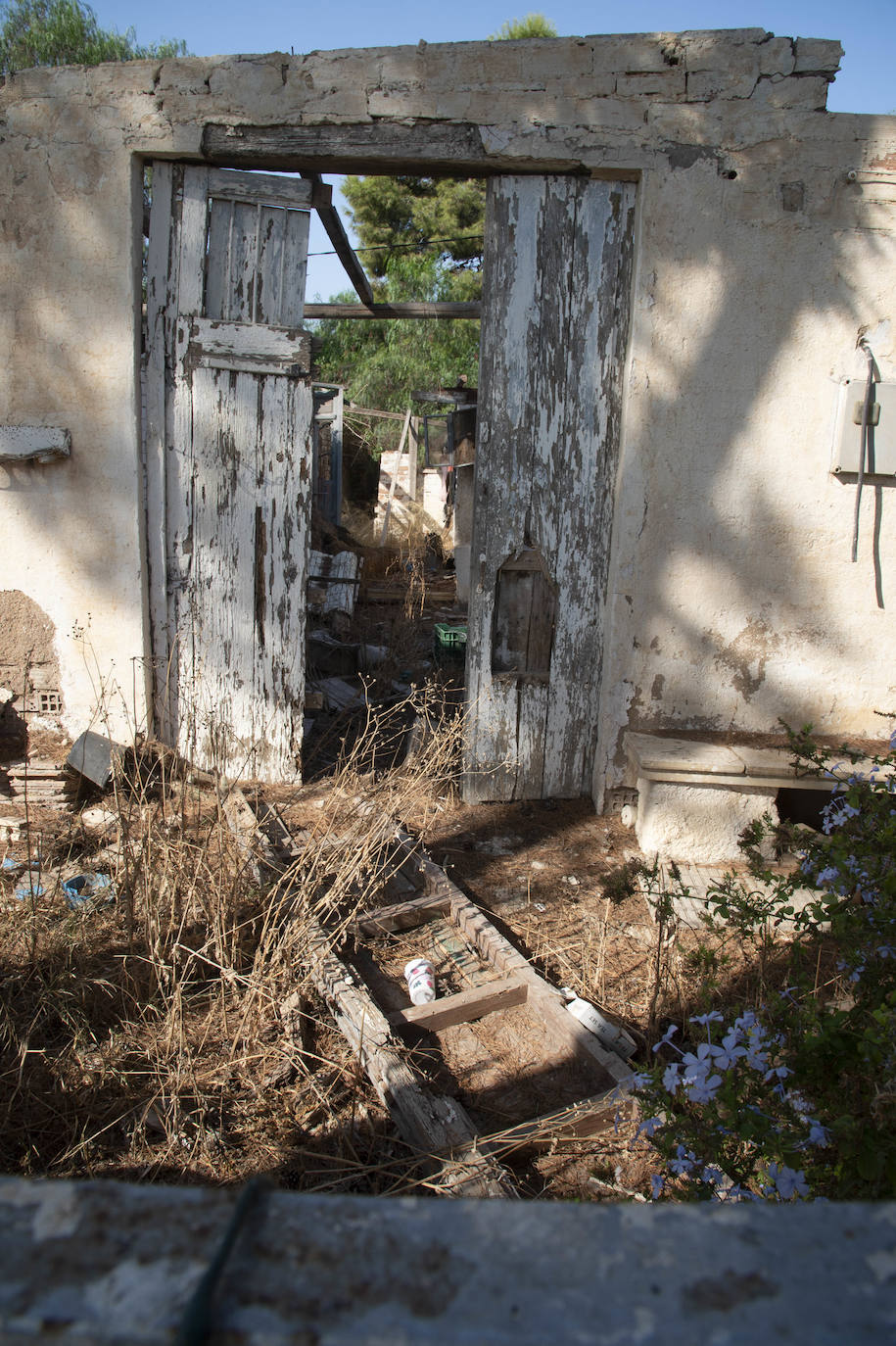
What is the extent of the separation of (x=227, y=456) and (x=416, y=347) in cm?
1952

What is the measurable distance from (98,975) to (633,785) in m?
2.60

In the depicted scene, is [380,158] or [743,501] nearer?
[380,158]

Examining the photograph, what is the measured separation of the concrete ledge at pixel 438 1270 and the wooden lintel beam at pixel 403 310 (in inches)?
277

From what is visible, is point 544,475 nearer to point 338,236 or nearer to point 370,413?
point 338,236

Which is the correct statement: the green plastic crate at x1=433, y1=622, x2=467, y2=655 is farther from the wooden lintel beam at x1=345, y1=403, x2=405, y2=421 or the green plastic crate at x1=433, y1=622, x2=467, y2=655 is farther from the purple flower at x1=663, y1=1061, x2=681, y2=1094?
the wooden lintel beam at x1=345, y1=403, x2=405, y2=421

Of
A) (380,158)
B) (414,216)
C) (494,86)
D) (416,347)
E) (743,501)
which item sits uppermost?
(414,216)

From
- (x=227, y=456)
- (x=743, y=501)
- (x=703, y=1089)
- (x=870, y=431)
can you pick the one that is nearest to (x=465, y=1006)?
(x=703, y=1089)

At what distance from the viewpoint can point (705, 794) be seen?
3.72 m

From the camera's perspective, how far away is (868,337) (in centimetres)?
383

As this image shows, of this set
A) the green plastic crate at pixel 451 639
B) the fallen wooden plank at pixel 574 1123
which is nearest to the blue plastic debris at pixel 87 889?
the fallen wooden plank at pixel 574 1123

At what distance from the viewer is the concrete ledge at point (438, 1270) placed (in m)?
0.55

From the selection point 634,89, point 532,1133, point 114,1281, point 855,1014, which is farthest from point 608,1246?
point 634,89

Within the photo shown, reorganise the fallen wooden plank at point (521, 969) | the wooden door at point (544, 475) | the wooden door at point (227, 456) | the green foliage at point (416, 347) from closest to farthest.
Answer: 1. the fallen wooden plank at point (521, 969)
2. the wooden door at point (544, 475)
3. the wooden door at point (227, 456)
4. the green foliage at point (416, 347)

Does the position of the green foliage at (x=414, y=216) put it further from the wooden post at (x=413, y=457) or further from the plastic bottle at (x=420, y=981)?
the plastic bottle at (x=420, y=981)
